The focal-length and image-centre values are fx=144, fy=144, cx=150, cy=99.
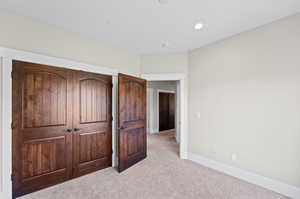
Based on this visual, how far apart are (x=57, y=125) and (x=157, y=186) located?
196 centimetres

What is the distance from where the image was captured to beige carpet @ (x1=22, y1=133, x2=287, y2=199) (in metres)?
2.13

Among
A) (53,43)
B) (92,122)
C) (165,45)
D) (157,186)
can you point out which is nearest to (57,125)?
(92,122)

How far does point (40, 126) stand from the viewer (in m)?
2.26

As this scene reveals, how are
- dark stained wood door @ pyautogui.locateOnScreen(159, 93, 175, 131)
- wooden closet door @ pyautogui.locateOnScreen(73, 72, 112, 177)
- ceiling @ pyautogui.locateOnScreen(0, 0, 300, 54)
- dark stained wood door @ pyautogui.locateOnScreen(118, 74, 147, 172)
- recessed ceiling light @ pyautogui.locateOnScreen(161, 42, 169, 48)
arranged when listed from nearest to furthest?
ceiling @ pyautogui.locateOnScreen(0, 0, 300, 54), wooden closet door @ pyautogui.locateOnScreen(73, 72, 112, 177), dark stained wood door @ pyautogui.locateOnScreen(118, 74, 147, 172), recessed ceiling light @ pyautogui.locateOnScreen(161, 42, 169, 48), dark stained wood door @ pyautogui.locateOnScreen(159, 93, 175, 131)

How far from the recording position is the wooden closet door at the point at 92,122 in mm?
2664

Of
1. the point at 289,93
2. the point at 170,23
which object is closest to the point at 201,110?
the point at 289,93

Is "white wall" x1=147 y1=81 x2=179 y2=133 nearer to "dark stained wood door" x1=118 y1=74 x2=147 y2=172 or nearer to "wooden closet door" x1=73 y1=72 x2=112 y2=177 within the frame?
"dark stained wood door" x1=118 y1=74 x2=147 y2=172

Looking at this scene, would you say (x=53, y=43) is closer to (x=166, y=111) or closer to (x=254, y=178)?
(x=254, y=178)

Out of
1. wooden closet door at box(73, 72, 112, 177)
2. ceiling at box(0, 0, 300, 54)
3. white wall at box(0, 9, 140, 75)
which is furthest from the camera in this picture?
wooden closet door at box(73, 72, 112, 177)

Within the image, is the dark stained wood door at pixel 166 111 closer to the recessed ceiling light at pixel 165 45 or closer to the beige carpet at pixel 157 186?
the recessed ceiling light at pixel 165 45

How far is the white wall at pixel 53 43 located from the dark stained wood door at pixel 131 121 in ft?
1.81

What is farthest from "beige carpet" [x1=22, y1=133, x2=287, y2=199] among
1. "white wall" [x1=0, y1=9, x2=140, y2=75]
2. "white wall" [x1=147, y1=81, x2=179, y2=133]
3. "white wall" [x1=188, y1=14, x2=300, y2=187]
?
"white wall" [x1=147, y1=81, x2=179, y2=133]

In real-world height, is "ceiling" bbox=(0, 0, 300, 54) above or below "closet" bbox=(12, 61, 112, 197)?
above

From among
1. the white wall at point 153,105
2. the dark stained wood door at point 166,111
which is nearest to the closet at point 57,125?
the white wall at point 153,105
